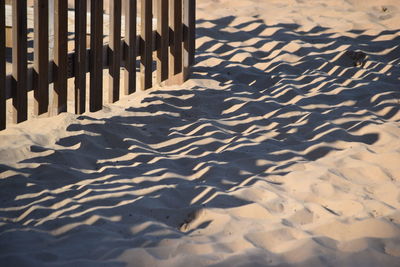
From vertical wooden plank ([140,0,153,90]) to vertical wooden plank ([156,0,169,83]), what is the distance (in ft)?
0.48

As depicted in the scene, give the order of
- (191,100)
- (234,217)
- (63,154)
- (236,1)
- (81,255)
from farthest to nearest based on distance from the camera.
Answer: (236,1) → (191,100) → (63,154) → (234,217) → (81,255)

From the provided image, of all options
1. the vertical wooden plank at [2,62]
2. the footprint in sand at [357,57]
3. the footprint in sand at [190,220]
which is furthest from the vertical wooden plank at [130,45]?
the footprint in sand at [357,57]

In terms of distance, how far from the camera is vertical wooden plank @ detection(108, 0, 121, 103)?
496cm

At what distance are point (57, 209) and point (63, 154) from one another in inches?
29.5

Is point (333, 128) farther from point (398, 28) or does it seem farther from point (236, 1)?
point (236, 1)

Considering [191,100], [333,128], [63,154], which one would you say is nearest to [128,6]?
[191,100]

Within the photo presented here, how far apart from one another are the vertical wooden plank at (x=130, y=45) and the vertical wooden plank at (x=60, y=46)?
1.91ft

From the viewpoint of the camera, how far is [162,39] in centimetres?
550

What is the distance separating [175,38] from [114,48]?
833 millimetres

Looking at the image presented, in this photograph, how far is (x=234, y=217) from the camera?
370cm

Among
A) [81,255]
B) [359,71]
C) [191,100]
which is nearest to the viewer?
[81,255]

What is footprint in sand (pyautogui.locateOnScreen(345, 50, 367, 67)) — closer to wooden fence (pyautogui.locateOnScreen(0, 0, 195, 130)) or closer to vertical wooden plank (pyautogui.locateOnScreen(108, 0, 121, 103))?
wooden fence (pyautogui.locateOnScreen(0, 0, 195, 130))

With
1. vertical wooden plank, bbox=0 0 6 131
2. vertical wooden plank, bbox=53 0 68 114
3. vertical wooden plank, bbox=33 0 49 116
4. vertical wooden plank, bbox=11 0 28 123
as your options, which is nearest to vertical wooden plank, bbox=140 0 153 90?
vertical wooden plank, bbox=53 0 68 114

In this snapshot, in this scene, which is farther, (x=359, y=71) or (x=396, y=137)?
(x=359, y=71)
